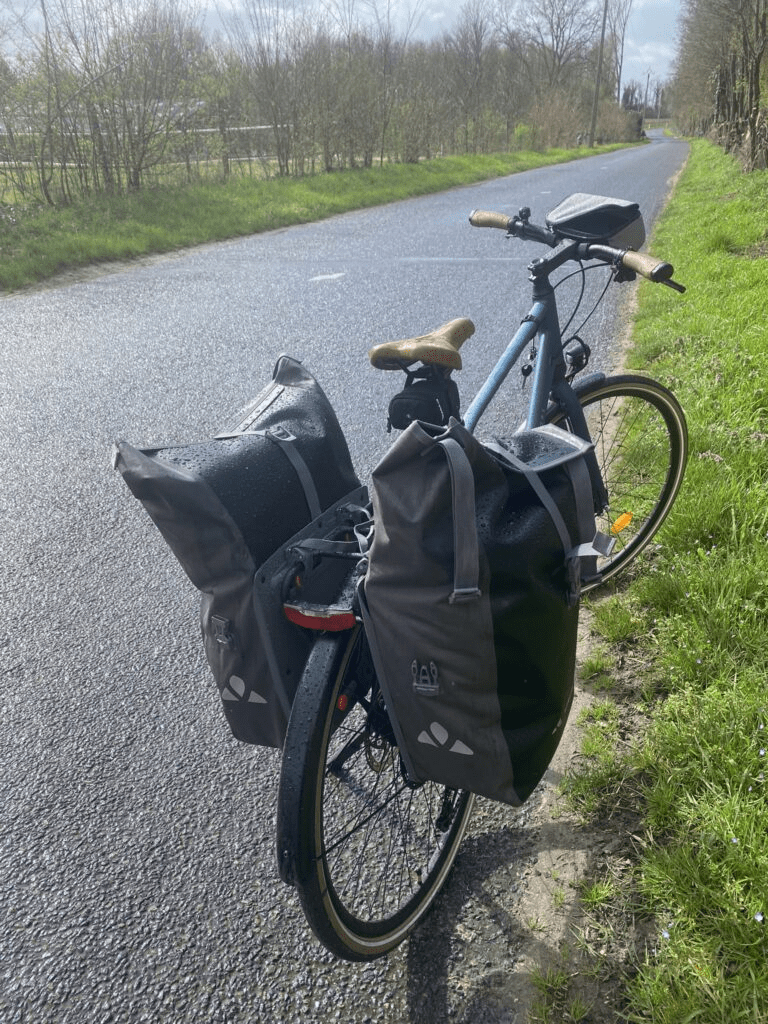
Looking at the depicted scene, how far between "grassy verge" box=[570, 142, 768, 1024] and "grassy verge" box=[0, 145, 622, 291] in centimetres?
758

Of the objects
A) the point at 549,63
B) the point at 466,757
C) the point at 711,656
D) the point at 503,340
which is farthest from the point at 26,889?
the point at 549,63

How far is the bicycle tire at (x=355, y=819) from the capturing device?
1.52 meters

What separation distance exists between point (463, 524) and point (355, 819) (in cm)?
110

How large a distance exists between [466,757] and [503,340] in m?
5.03

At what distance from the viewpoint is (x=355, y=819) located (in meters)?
2.08

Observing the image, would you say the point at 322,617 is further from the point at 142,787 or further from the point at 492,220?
the point at 492,220

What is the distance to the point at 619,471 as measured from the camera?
3.61 metres

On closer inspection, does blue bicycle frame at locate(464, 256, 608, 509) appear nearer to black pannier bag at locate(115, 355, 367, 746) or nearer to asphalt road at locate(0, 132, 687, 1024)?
black pannier bag at locate(115, 355, 367, 746)

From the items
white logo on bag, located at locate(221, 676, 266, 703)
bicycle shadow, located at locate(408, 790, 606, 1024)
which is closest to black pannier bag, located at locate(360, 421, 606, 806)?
white logo on bag, located at locate(221, 676, 266, 703)

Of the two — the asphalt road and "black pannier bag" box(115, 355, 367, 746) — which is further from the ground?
"black pannier bag" box(115, 355, 367, 746)

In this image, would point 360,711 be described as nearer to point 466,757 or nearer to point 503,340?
point 466,757

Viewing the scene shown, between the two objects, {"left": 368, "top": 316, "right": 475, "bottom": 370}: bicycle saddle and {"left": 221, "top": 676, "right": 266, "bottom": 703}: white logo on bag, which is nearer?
{"left": 221, "top": 676, "right": 266, "bottom": 703}: white logo on bag

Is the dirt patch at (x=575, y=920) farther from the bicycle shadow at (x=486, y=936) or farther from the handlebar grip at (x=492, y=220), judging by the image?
the handlebar grip at (x=492, y=220)

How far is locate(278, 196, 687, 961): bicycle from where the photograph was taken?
1.54 metres
